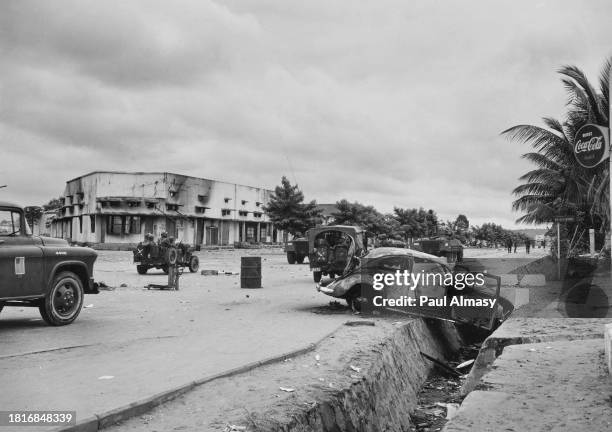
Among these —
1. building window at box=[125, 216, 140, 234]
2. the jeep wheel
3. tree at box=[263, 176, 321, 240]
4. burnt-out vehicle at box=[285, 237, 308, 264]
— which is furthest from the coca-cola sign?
building window at box=[125, 216, 140, 234]

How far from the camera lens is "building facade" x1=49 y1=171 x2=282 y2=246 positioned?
60.6m

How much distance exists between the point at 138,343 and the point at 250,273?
9071 mm

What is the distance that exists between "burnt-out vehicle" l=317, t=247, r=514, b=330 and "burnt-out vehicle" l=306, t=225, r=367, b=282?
7281mm

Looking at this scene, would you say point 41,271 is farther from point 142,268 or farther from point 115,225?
point 115,225

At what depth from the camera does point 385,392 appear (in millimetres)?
7273

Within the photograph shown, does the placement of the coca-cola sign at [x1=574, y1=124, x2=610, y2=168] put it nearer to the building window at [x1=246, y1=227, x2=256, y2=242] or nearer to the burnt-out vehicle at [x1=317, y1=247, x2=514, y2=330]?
the burnt-out vehicle at [x1=317, y1=247, x2=514, y2=330]

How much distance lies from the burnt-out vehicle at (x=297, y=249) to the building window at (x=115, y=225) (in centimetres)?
3520

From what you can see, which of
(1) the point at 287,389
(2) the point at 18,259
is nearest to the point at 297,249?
(2) the point at 18,259

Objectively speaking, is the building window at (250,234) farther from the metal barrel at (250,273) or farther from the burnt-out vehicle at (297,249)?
the metal barrel at (250,273)

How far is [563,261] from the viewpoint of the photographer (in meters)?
20.5

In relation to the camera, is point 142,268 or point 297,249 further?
point 297,249

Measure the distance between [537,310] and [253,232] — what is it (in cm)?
6511

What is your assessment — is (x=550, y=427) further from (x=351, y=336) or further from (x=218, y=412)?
(x=351, y=336)

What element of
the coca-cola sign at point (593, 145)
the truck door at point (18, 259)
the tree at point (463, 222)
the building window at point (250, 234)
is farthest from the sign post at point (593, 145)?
the tree at point (463, 222)
